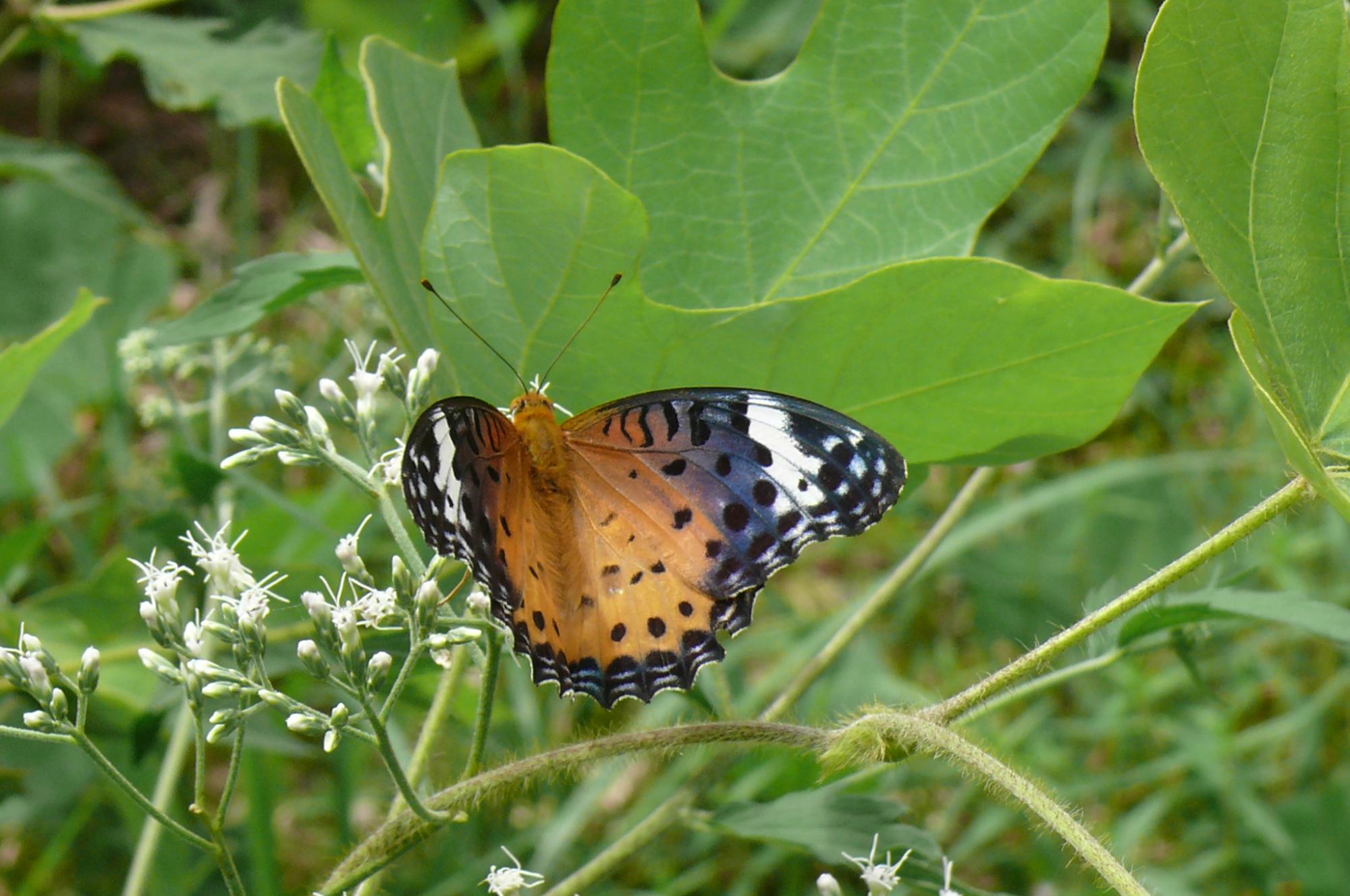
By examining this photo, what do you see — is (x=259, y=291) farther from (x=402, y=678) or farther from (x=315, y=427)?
(x=402, y=678)

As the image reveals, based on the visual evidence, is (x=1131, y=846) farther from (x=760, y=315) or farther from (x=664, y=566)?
(x=760, y=315)

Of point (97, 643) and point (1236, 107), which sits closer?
point (1236, 107)

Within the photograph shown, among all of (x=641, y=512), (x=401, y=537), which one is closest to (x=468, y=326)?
(x=401, y=537)

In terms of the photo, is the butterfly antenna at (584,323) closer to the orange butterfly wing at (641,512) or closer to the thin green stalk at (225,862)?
the orange butterfly wing at (641,512)

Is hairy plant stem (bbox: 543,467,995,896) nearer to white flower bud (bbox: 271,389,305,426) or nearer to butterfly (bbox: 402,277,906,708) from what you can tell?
butterfly (bbox: 402,277,906,708)

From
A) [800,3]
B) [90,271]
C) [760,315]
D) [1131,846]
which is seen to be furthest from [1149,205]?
[760,315]

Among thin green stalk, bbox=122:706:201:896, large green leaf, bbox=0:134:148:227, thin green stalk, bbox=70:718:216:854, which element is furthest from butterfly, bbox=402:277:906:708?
large green leaf, bbox=0:134:148:227
